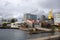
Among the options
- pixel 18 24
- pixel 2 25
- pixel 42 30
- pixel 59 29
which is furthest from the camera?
pixel 2 25

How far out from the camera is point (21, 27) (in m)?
51.2

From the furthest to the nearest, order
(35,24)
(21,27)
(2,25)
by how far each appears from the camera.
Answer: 1. (2,25)
2. (21,27)
3. (35,24)

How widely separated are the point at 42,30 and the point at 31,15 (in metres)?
14.4

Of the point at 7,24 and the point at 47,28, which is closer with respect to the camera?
the point at 47,28

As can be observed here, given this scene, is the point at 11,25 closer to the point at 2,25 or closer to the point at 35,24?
the point at 2,25

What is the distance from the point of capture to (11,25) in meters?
57.1

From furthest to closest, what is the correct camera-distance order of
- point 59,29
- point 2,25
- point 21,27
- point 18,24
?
1. point 2,25
2. point 18,24
3. point 21,27
4. point 59,29

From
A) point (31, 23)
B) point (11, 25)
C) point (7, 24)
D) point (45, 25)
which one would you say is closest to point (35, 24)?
point (31, 23)

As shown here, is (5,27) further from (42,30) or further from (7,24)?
(42,30)

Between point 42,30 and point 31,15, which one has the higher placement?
point 31,15

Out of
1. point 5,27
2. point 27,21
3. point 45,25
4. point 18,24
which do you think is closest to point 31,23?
point 27,21

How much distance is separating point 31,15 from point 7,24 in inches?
428

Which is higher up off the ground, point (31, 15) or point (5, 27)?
point (31, 15)

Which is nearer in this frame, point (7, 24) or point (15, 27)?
point (15, 27)
